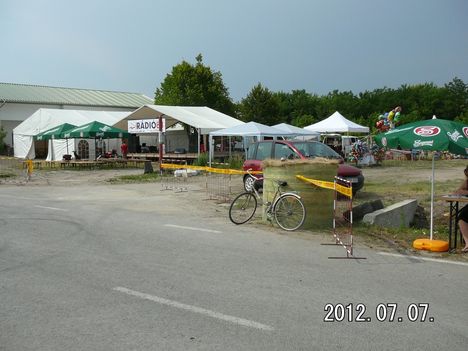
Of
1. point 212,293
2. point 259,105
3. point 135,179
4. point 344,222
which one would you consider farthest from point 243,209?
point 259,105

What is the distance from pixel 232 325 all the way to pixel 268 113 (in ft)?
199

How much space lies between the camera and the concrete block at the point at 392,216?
1038 cm

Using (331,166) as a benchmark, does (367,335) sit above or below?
below

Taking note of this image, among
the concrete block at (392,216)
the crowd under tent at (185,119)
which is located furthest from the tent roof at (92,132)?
the concrete block at (392,216)

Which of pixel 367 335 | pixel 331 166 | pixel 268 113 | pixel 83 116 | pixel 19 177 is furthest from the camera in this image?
pixel 268 113

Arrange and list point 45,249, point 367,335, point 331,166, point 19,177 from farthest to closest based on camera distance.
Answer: point 19,177
point 331,166
point 45,249
point 367,335

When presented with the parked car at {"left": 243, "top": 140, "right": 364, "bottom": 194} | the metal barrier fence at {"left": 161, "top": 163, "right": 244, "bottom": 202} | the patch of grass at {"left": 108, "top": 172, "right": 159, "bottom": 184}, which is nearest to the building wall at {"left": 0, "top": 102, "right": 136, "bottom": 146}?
the patch of grass at {"left": 108, "top": 172, "right": 159, "bottom": 184}

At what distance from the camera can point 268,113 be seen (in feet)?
211

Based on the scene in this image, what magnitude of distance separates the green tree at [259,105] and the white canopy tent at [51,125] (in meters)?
24.3

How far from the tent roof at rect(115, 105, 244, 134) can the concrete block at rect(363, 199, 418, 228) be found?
22446 mm

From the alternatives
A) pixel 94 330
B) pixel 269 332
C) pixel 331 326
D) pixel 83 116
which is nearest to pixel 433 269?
pixel 331 326

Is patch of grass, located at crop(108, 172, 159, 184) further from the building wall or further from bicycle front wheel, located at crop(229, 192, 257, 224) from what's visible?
the building wall

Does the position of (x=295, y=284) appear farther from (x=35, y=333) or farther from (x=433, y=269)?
(x=35, y=333)

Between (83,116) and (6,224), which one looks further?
(83,116)
